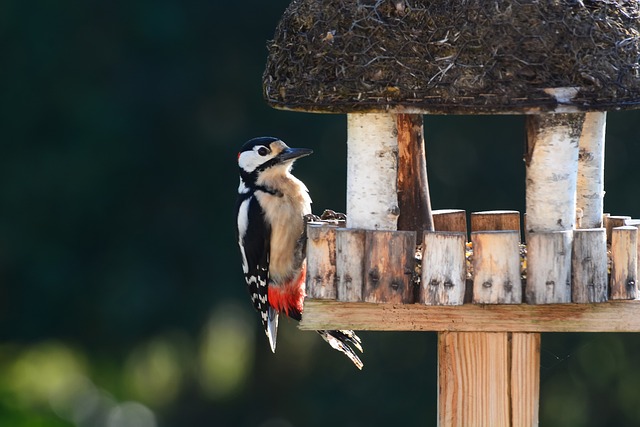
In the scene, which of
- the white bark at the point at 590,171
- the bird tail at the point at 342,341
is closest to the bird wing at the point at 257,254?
the bird tail at the point at 342,341

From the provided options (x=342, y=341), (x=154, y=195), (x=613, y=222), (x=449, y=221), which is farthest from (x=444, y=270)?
(x=154, y=195)

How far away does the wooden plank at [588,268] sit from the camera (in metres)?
4.42

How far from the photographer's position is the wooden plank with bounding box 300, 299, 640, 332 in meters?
4.52

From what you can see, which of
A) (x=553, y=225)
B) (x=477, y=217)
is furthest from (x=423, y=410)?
(x=553, y=225)

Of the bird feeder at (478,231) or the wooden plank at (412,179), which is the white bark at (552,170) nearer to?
the bird feeder at (478,231)

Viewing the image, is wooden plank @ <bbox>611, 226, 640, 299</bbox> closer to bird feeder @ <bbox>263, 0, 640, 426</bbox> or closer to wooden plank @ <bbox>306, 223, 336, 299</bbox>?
bird feeder @ <bbox>263, 0, 640, 426</bbox>

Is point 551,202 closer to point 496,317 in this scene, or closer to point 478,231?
point 478,231

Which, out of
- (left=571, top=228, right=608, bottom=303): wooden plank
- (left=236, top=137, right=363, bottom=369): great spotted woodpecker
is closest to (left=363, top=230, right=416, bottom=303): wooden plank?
(left=571, top=228, right=608, bottom=303): wooden plank

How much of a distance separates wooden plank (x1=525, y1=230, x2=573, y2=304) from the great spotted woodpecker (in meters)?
1.45

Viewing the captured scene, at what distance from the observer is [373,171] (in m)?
4.70

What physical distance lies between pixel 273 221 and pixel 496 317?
5.09ft

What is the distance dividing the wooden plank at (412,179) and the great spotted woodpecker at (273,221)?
31.7 inches

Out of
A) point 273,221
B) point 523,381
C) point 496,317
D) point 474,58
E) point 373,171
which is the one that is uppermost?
point 474,58

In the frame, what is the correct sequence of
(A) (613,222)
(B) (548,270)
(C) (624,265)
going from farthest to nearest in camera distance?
(A) (613,222), (C) (624,265), (B) (548,270)
